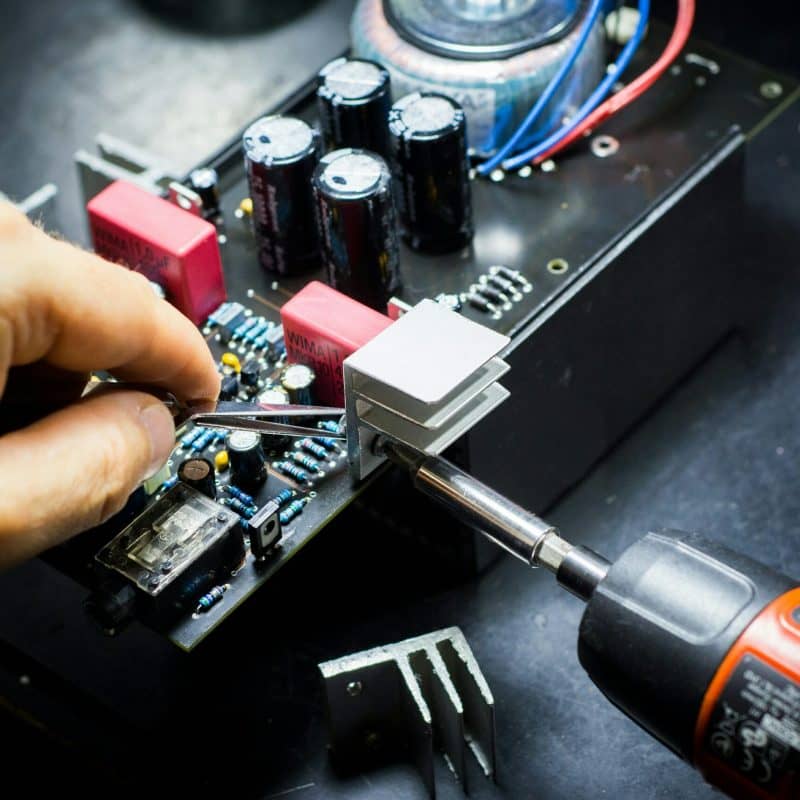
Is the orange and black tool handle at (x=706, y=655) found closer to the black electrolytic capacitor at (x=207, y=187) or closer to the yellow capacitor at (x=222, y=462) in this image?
the yellow capacitor at (x=222, y=462)

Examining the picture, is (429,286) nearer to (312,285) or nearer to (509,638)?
(312,285)

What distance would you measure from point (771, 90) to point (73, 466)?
1077mm

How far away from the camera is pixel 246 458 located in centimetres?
137

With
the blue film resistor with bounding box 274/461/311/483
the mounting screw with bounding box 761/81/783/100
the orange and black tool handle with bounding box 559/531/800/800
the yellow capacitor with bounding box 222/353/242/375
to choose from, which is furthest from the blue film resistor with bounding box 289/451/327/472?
the mounting screw with bounding box 761/81/783/100

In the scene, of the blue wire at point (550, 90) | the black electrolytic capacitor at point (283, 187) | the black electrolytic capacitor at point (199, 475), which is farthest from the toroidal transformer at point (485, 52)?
the black electrolytic capacitor at point (199, 475)

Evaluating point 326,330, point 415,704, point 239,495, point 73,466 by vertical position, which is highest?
point 73,466

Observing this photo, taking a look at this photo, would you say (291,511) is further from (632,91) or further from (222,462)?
(632,91)

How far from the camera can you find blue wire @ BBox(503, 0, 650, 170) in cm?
166

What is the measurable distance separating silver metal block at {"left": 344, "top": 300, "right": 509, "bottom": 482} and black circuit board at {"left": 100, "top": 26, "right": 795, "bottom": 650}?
107 mm

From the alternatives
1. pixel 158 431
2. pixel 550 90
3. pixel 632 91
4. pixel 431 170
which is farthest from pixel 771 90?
pixel 158 431

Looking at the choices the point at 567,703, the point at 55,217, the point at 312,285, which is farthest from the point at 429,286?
the point at 55,217

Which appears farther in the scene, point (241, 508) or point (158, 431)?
point (241, 508)

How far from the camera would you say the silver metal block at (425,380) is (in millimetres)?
1266

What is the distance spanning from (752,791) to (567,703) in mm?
371
